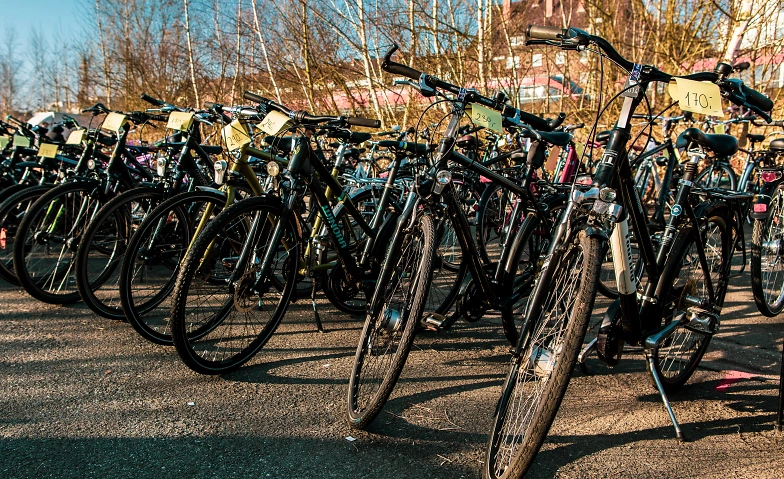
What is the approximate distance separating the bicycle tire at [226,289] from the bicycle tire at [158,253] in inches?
10.9

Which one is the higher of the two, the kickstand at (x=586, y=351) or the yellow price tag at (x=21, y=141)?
the yellow price tag at (x=21, y=141)

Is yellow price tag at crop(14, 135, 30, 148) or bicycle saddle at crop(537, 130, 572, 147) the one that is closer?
bicycle saddle at crop(537, 130, 572, 147)

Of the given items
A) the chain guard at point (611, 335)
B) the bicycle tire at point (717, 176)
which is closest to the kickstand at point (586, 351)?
the chain guard at point (611, 335)

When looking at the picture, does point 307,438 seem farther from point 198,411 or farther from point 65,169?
point 65,169

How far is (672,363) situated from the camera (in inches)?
114

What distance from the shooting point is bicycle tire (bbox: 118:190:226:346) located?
3154 millimetres

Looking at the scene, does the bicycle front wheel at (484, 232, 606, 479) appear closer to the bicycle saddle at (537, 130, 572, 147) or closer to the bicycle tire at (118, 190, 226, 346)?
the bicycle saddle at (537, 130, 572, 147)

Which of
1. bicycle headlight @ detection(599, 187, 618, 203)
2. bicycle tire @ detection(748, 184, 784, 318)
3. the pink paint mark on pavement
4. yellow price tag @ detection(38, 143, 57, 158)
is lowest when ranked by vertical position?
the pink paint mark on pavement

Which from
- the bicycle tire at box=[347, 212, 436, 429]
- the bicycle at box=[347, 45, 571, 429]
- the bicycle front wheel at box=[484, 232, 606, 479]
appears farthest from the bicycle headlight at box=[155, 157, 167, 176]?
the bicycle front wheel at box=[484, 232, 606, 479]

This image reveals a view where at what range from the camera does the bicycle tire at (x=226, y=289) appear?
8.95 ft

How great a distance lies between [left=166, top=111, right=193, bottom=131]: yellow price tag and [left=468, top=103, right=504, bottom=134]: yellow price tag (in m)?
1.80

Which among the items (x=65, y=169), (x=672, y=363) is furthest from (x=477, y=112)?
(x=65, y=169)

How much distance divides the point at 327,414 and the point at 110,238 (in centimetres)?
212

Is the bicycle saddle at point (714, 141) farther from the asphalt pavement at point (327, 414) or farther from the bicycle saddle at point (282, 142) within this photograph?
the bicycle saddle at point (282, 142)
